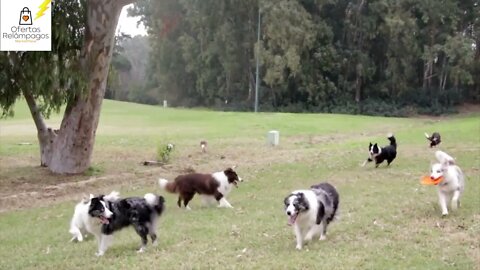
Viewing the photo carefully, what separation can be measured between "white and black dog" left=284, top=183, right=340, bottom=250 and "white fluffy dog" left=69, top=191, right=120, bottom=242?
8.08 feet

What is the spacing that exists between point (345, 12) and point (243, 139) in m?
32.6

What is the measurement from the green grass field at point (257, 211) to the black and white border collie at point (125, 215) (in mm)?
224

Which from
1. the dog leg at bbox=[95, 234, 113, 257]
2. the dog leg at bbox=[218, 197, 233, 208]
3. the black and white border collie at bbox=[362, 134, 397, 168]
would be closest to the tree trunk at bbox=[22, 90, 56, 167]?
the dog leg at bbox=[218, 197, 233, 208]

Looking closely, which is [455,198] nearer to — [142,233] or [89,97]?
[142,233]

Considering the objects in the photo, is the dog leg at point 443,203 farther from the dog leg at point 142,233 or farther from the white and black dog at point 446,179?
the dog leg at point 142,233

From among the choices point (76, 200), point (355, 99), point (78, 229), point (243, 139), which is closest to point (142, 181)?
point (76, 200)

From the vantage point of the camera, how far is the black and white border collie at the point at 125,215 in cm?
733

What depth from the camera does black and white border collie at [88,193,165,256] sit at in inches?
289

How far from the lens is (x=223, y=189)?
10852 millimetres

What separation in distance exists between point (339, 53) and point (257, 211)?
45474 millimetres

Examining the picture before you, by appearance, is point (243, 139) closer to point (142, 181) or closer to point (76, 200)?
point (142, 181)

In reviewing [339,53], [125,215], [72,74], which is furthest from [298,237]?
[339,53]

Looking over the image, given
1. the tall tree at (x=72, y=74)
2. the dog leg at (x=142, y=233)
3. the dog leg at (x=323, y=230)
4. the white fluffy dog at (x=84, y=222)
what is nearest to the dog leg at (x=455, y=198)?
the dog leg at (x=323, y=230)

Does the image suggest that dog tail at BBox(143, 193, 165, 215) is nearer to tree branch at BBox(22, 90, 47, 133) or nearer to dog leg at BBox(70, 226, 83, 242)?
dog leg at BBox(70, 226, 83, 242)
